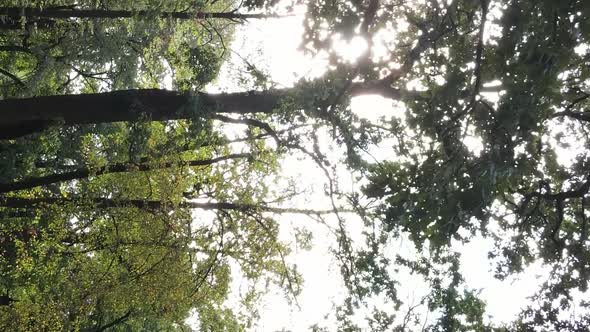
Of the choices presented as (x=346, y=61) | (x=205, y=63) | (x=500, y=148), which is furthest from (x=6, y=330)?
(x=500, y=148)

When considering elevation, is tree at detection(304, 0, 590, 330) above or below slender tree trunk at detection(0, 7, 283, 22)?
below

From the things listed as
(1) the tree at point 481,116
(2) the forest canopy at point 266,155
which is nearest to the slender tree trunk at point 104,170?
(2) the forest canopy at point 266,155

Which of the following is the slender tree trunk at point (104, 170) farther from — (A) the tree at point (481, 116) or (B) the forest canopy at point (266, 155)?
(A) the tree at point (481, 116)

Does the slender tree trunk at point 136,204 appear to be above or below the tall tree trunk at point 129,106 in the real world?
above

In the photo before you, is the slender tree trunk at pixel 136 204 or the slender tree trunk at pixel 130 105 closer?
the slender tree trunk at pixel 130 105

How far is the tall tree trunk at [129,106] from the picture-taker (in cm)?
825

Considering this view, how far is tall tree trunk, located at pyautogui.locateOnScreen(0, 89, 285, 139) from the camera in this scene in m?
8.25

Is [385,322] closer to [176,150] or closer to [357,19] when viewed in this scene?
[176,150]

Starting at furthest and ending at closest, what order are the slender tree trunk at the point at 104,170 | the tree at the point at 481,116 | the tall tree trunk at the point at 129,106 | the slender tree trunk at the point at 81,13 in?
the slender tree trunk at the point at 81,13, the slender tree trunk at the point at 104,170, the tall tree trunk at the point at 129,106, the tree at the point at 481,116

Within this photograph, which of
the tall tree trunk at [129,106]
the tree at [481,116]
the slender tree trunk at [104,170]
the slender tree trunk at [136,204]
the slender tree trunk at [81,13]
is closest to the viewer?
the tree at [481,116]

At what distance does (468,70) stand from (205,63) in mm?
5136

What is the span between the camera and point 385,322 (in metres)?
17.9

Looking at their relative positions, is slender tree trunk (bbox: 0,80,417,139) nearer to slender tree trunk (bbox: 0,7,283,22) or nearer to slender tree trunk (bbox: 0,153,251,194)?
slender tree trunk (bbox: 0,153,251,194)

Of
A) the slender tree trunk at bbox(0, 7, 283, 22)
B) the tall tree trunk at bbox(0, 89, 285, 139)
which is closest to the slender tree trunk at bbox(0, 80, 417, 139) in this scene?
the tall tree trunk at bbox(0, 89, 285, 139)
